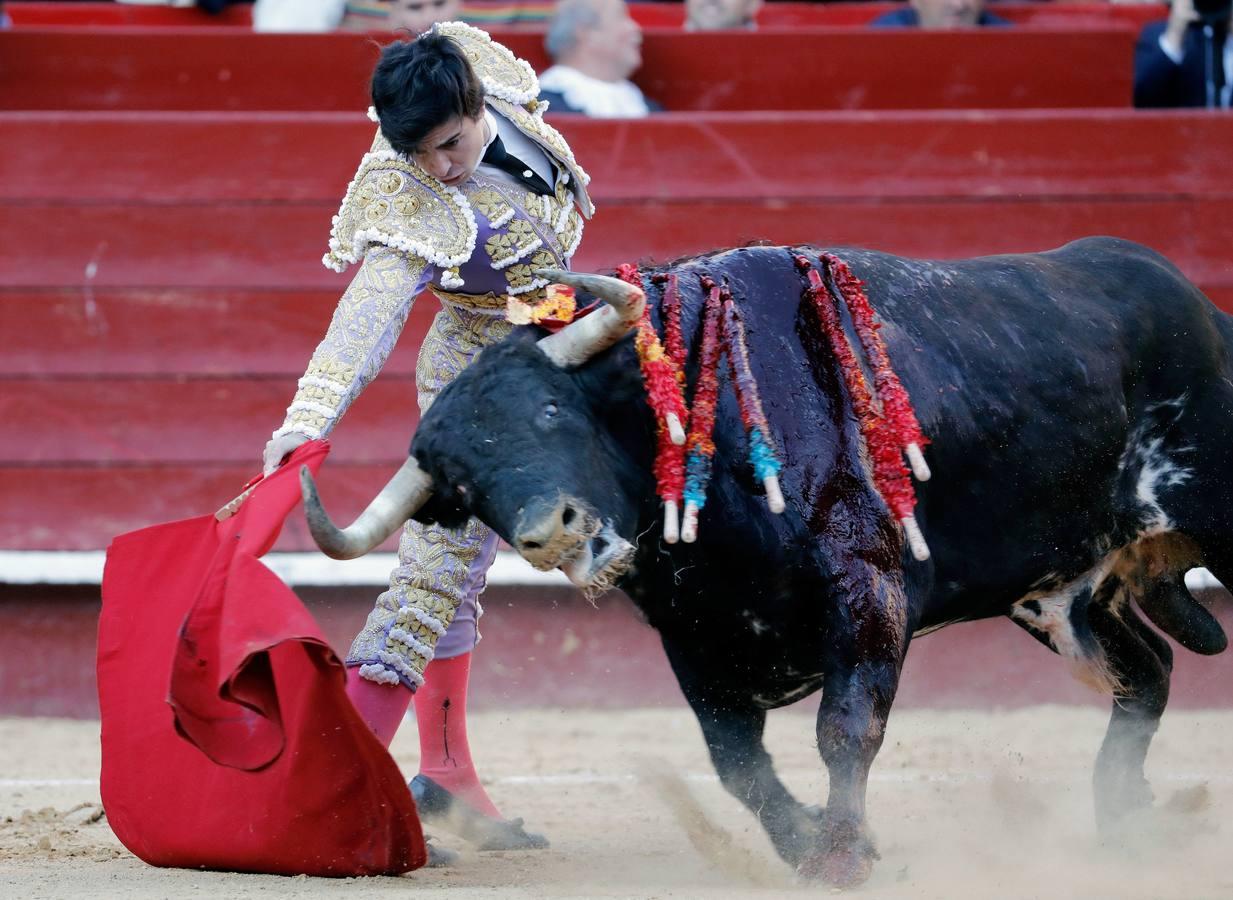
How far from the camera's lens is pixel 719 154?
17.6ft

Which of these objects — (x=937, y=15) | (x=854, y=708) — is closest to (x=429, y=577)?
(x=854, y=708)

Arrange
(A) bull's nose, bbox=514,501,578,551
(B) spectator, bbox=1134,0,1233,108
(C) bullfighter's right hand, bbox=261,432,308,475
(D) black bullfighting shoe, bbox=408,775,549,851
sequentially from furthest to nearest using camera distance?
(B) spectator, bbox=1134,0,1233,108 < (D) black bullfighting shoe, bbox=408,775,549,851 < (C) bullfighter's right hand, bbox=261,432,308,475 < (A) bull's nose, bbox=514,501,578,551

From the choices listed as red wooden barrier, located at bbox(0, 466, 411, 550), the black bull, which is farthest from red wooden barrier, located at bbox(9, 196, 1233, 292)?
the black bull

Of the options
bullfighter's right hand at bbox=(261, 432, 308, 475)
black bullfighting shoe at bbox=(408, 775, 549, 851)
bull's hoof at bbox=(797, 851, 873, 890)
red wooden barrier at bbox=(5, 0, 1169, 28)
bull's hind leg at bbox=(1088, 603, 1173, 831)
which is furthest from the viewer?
red wooden barrier at bbox=(5, 0, 1169, 28)

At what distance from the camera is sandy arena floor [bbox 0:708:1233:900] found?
300cm

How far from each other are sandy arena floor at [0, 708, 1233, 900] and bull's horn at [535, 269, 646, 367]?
33.4 inches

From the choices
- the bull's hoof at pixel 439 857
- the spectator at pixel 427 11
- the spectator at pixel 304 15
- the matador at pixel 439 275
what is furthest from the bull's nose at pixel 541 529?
the spectator at pixel 304 15

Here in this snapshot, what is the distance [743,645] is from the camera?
121 inches

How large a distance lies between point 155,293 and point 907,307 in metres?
2.76

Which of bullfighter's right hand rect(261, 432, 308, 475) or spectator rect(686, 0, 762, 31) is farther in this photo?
spectator rect(686, 0, 762, 31)

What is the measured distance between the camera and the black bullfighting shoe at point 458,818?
3527 mm

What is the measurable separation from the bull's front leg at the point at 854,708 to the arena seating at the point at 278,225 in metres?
2.46

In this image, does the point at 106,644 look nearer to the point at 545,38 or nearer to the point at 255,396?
the point at 255,396

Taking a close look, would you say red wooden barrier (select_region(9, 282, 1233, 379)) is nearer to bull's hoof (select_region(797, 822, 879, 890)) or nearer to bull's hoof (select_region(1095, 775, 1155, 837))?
bull's hoof (select_region(1095, 775, 1155, 837))
